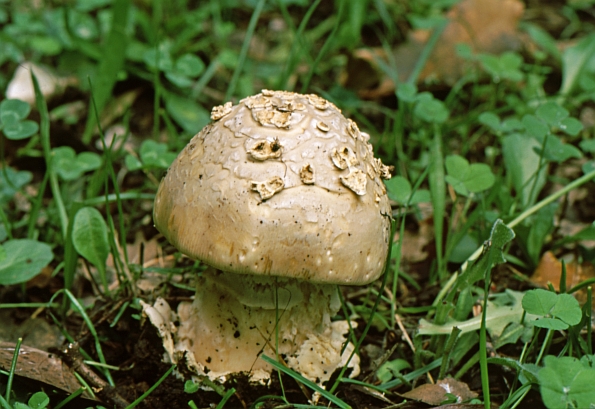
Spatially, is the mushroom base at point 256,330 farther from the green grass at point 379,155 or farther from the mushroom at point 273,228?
the green grass at point 379,155

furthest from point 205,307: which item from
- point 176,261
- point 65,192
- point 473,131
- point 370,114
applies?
point 473,131

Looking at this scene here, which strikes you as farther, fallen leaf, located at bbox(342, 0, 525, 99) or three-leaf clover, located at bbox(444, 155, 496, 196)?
fallen leaf, located at bbox(342, 0, 525, 99)

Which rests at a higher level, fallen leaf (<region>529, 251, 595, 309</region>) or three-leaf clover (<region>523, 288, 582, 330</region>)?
three-leaf clover (<region>523, 288, 582, 330</region>)

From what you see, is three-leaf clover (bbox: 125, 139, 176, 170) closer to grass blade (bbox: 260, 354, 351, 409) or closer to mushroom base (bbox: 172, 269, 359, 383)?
mushroom base (bbox: 172, 269, 359, 383)

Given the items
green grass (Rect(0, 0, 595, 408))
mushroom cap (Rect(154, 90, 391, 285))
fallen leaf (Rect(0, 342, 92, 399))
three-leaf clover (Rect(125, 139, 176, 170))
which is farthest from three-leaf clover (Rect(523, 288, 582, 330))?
three-leaf clover (Rect(125, 139, 176, 170))

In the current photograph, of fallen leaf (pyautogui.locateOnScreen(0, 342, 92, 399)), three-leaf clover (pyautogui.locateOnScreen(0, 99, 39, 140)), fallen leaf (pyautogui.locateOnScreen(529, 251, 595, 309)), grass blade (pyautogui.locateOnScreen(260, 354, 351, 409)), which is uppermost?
three-leaf clover (pyautogui.locateOnScreen(0, 99, 39, 140))

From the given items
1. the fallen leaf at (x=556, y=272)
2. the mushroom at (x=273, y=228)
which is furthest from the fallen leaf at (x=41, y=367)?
the fallen leaf at (x=556, y=272)

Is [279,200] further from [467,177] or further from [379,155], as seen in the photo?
[379,155]
